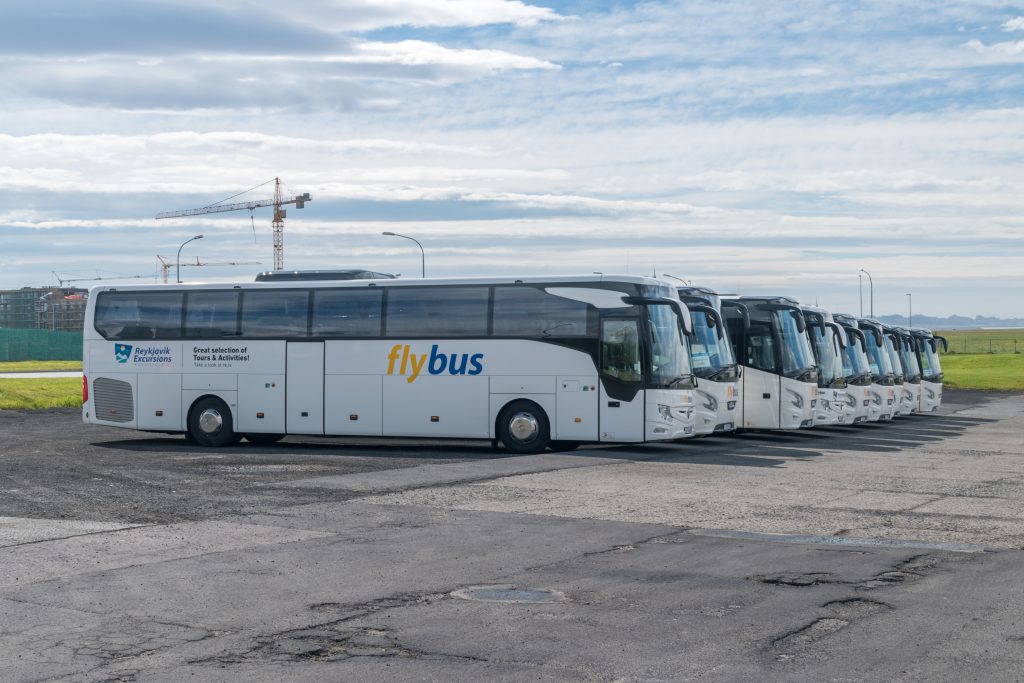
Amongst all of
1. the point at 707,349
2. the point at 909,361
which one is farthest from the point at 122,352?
the point at 909,361

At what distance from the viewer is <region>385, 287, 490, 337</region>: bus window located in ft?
77.5

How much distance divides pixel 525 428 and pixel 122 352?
28.4 ft

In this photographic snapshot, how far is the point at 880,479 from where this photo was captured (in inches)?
712

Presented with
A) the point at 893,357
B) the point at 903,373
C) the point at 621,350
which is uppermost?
the point at 621,350

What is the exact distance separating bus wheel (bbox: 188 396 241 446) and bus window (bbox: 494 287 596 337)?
5925 millimetres

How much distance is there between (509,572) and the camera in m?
10.3

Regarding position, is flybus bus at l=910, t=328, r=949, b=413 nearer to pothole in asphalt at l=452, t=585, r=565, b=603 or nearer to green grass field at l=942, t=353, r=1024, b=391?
green grass field at l=942, t=353, r=1024, b=391

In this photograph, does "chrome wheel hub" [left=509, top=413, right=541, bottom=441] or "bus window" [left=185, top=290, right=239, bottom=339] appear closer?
"chrome wheel hub" [left=509, top=413, right=541, bottom=441]

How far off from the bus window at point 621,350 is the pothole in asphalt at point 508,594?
517 inches

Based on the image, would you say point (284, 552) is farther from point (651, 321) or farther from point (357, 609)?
point (651, 321)

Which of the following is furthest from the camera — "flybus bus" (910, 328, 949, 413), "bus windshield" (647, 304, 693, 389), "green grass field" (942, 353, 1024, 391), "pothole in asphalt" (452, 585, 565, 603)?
"green grass field" (942, 353, 1024, 391)

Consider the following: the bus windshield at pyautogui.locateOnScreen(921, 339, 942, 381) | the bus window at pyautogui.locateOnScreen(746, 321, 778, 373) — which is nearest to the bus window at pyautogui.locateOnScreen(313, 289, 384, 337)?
the bus window at pyautogui.locateOnScreen(746, 321, 778, 373)

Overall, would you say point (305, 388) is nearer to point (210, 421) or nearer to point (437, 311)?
point (210, 421)

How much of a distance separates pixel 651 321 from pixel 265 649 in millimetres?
15779
